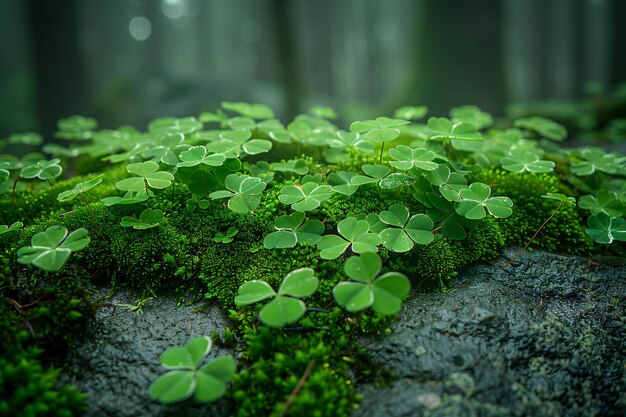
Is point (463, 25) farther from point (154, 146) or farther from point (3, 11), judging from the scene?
point (3, 11)

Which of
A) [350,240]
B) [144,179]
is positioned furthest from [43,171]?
[350,240]

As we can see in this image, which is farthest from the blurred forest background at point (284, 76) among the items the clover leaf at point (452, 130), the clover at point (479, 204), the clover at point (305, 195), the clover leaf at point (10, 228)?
the clover leaf at point (10, 228)

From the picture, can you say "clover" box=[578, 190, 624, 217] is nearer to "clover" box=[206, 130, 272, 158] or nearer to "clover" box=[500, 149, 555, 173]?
"clover" box=[500, 149, 555, 173]

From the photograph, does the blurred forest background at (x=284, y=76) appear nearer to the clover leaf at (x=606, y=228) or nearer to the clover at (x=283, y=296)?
the clover leaf at (x=606, y=228)

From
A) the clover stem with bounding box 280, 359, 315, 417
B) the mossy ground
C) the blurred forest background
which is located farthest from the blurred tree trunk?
the clover stem with bounding box 280, 359, 315, 417

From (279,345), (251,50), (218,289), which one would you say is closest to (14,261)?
(218,289)

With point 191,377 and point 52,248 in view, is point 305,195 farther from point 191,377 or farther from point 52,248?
point 52,248
